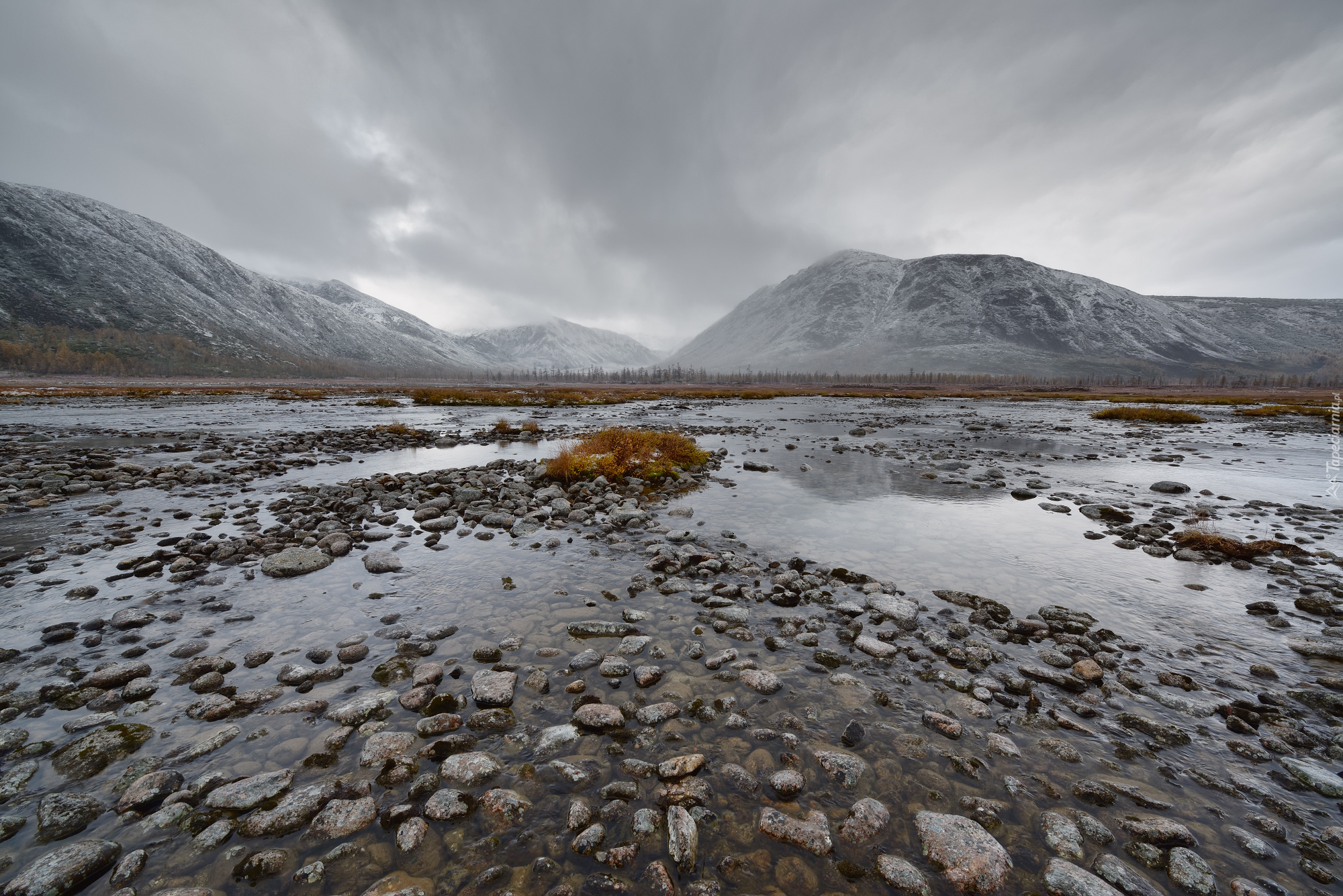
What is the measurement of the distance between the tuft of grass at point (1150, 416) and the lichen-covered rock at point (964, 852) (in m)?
61.6

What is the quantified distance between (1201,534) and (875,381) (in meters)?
182

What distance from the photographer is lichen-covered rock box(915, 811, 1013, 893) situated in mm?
3410

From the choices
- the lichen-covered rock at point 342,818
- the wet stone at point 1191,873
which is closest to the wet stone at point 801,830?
the wet stone at point 1191,873

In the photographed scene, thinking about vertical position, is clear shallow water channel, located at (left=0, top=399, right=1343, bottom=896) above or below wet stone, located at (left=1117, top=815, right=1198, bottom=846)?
below

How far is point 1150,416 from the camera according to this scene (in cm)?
4834

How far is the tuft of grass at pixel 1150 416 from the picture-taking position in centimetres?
4547

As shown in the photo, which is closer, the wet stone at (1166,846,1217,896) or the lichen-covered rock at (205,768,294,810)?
the wet stone at (1166,846,1217,896)

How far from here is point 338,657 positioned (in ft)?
20.4

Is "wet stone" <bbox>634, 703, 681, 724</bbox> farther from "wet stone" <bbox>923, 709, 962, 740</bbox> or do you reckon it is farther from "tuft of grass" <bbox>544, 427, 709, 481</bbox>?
"tuft of grass" <bbox>544, 427, 709, 481</bbox>

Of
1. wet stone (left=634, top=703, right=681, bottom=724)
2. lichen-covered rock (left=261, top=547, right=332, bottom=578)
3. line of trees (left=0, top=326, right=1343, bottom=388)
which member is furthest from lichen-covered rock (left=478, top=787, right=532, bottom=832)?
line of trees (left=0, top=326, right=1343, bottom=388)

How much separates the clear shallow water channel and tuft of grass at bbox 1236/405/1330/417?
6330 cm

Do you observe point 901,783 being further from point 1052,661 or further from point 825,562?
point 825,562

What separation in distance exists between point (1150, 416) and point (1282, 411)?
25356 mm

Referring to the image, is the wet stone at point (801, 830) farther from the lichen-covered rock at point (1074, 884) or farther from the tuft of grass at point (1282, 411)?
the tuft of grass at point (1282, 411)
